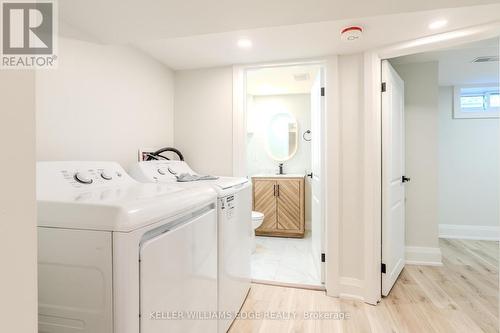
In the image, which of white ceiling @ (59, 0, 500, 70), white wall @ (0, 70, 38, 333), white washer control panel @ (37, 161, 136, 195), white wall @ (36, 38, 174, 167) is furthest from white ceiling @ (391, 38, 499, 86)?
white wall @ (0, 70, 38, 333)

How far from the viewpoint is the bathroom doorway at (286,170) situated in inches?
97.3

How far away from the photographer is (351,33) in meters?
1.71

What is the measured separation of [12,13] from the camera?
471mm

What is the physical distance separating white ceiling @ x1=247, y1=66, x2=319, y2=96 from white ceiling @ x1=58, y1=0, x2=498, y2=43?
4.50ft

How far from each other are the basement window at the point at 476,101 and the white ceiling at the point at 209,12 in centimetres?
300

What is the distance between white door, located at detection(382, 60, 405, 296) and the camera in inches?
83.0

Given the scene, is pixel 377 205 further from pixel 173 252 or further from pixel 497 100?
pixel 497 100

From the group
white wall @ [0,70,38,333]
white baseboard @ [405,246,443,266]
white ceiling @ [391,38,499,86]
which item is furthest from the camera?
white baseboard @ [405,246,443,266]

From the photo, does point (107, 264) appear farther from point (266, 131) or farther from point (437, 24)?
point (266, 131)

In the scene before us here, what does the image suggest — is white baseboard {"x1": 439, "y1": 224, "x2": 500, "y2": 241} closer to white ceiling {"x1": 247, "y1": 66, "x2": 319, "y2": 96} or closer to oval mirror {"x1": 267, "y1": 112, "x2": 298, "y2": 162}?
oval mirror {"x1": 267, "y1": 112, "x2": 298, "y2": 162}

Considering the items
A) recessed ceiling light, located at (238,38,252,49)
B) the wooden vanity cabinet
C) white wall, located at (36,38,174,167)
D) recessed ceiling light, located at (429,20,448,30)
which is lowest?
the wooden vanity cabinet

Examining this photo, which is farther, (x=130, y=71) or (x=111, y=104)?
(x=130, y=71)

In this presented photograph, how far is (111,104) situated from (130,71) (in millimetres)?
344

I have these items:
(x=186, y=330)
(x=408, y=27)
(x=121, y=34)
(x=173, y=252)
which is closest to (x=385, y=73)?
(x=408, y=27)
